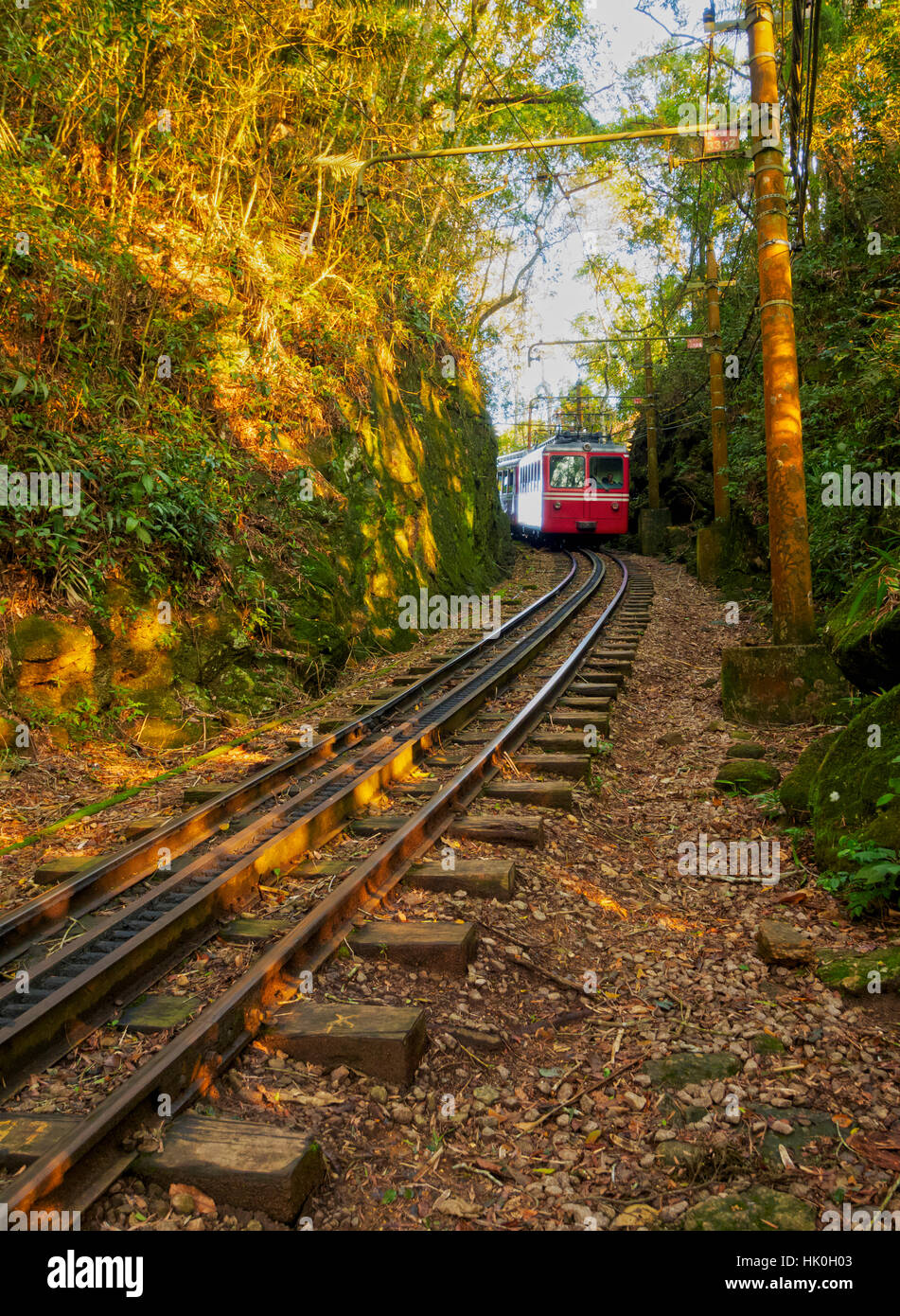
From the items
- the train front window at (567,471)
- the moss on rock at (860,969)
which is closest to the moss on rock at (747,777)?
the moss on rock at (860,969)

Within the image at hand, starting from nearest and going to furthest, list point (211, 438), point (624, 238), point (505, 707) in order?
point (505, 707) → point (211, 438) → point (624, 238)

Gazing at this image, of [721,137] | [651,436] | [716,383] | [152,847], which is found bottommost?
[152,847]

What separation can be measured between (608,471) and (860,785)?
2044 cm

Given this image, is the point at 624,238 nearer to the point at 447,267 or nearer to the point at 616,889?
the point at 447,267

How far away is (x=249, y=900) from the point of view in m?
4.23

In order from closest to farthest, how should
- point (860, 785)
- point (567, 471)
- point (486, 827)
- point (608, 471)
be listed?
point (860, 785)
point (486, 827)
point (567, 471)
point (608, 471)

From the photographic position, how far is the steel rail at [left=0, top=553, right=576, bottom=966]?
384 centimetres

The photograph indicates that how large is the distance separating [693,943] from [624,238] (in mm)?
32132

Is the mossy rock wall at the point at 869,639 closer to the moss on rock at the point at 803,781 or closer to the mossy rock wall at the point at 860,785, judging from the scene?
the moss on rock at the point at 803,781

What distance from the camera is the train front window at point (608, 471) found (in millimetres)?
23547

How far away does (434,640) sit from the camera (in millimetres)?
12438

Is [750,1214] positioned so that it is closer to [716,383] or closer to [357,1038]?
[357,1038]

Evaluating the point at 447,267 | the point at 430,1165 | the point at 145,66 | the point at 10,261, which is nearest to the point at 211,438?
the point at 10,261

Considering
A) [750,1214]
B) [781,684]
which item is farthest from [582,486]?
[750,1214]
